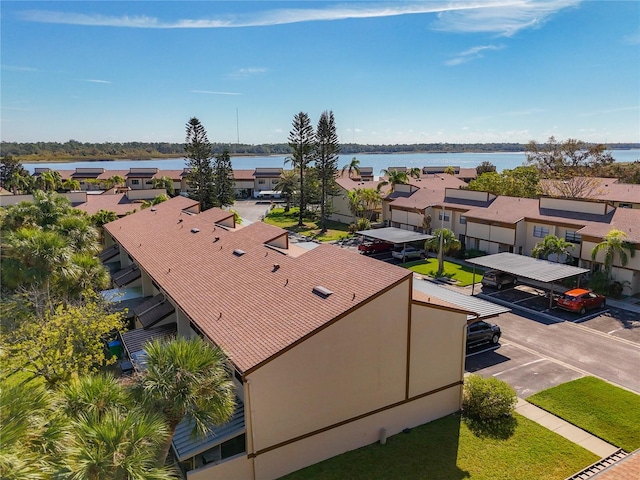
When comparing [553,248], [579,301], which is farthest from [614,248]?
[579,301]

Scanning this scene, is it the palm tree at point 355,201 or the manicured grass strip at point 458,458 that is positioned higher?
the palm tree at point 355,201

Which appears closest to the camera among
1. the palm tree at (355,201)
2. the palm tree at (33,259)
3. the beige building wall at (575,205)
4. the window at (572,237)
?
the palm tree at (33,259)

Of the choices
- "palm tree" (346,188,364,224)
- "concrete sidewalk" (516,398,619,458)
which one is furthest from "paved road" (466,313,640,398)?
"palm tree" (346,188,364,224)

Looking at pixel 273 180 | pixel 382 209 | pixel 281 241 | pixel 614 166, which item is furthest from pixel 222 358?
pixel 614 166

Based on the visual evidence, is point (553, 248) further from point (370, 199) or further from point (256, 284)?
point (256, 284)

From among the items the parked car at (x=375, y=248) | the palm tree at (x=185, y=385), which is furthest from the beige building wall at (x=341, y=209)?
the palm tree at (x=185, y=385)

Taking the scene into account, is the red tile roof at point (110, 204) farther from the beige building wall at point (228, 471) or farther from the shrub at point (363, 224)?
the beige building wall at point (228, 471)
